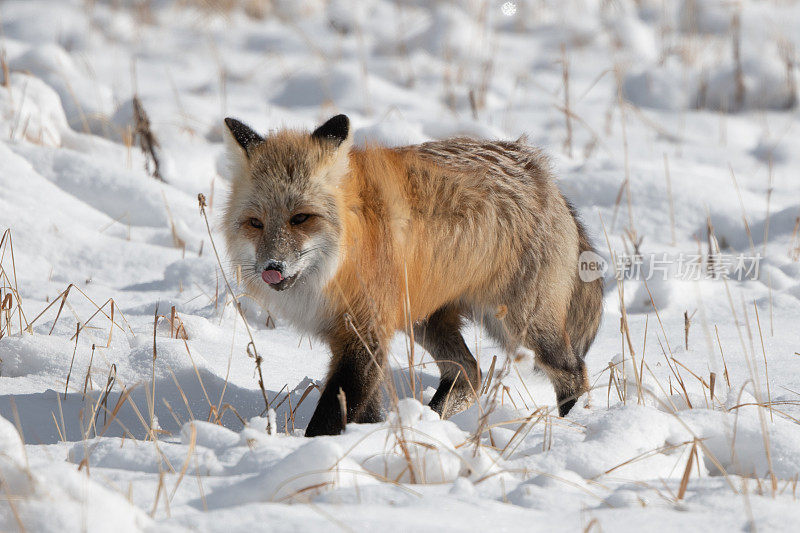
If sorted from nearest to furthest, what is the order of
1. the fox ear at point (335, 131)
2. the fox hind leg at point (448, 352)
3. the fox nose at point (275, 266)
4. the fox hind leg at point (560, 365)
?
the fox nose at point (275, 266) < the fox ear at point (335, 131) < the fox hind leg at point (560, 365) < the fox hind leg at point (448, 352)

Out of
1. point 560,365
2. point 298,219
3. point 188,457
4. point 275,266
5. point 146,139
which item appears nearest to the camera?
point 188,457

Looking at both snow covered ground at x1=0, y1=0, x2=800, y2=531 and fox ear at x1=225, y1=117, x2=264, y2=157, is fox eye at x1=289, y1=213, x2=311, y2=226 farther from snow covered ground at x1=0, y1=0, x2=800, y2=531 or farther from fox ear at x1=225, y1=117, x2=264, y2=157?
snow covered ground at x1=0, y1=0, x2=800, y2=531

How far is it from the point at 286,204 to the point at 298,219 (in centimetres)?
9

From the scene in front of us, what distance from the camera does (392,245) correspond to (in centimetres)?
378

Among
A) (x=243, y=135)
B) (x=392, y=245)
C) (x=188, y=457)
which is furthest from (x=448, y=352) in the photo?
(x=188, y=457)

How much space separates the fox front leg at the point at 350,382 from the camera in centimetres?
349

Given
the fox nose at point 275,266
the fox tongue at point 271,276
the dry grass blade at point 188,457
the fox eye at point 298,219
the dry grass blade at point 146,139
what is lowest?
the dry grass blade at point 188,457

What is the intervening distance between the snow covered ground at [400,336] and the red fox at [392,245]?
0.25 metres

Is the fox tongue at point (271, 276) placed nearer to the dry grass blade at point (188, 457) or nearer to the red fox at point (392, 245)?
the red fox at point (392, 245)

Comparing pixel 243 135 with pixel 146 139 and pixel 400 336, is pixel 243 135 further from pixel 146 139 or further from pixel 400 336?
pixel 146 139

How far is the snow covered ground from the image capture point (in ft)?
8.02

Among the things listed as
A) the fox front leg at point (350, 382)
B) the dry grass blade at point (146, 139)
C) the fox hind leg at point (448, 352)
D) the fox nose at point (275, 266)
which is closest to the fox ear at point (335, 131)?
the fox nose at point (275, 266)

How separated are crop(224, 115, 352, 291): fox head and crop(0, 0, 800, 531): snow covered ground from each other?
0.57 m

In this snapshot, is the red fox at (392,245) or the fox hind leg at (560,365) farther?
the fox hind leg at (560,365)
